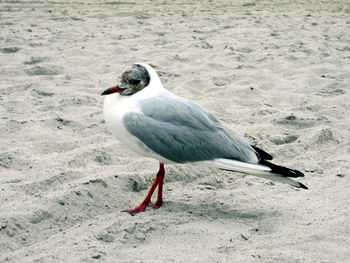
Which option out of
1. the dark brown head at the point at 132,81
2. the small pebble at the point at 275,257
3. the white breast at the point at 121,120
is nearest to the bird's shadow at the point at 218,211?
the white breast at the point at 121,120

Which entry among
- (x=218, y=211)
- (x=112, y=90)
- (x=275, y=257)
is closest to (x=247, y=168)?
(x=218, y=211)

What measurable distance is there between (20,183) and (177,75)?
2573 millimetres

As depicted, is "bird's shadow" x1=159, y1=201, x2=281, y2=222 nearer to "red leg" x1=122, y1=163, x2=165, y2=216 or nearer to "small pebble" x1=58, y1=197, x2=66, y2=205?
"red leg" x1=122, y1=163, x2=165, y2=216

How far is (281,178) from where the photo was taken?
8.59 ft

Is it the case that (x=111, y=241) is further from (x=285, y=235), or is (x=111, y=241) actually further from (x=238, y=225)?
(x=285, y=235)

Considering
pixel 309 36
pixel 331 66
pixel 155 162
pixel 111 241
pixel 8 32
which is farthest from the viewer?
pixel 309 36

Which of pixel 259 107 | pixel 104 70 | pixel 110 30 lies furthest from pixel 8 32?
pixel 259 107

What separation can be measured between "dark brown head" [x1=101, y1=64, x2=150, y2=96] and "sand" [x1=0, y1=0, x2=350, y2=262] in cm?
54

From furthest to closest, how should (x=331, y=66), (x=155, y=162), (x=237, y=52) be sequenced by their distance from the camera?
1. (x=237, y=52)
2. (x=331, y=66)
3. (x=155, y=162)

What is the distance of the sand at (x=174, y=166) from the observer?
7.69ft

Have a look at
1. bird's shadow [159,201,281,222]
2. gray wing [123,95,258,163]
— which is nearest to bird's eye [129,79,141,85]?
gray wing [123,95,258,163]

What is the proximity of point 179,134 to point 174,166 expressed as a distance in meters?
0.66

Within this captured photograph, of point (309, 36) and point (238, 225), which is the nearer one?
point (238, 225)

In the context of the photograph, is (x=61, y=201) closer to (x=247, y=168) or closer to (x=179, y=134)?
(x=179, y=134)
